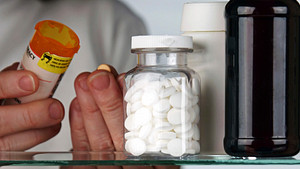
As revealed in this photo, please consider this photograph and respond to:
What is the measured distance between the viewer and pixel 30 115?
64 centimetres

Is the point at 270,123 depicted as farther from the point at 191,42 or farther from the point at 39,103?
the point at 39,103

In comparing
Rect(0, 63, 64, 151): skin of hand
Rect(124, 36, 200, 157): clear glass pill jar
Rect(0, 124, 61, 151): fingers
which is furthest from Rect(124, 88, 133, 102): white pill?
Rect(0, 124, 61, 151): fingers

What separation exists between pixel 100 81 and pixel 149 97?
0.09m

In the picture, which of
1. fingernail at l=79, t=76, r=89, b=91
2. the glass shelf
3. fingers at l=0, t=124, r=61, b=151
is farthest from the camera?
fingers at l=0, t=124, r=61, b=151

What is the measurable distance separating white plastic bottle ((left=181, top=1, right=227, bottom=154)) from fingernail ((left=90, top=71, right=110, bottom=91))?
3.7 inches

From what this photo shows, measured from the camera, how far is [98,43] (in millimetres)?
1092

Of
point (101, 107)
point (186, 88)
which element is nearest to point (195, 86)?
point (186, 88)

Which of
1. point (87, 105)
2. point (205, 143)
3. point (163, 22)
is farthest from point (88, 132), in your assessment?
point (163, 22)

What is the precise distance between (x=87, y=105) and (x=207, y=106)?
14 cm

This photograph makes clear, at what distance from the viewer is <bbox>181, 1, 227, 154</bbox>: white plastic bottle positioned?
0.52m

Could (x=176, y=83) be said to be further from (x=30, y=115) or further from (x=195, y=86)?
(x=30, y=115)

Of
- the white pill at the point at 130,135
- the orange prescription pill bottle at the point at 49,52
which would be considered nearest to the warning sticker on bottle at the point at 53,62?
the orange prescription pill bottle at the point at 49,52

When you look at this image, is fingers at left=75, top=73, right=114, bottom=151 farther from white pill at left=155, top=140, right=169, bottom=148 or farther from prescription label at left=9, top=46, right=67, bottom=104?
white pill at left=155, top=140, right=169, bottom=148

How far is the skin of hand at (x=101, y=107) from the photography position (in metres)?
0.56
